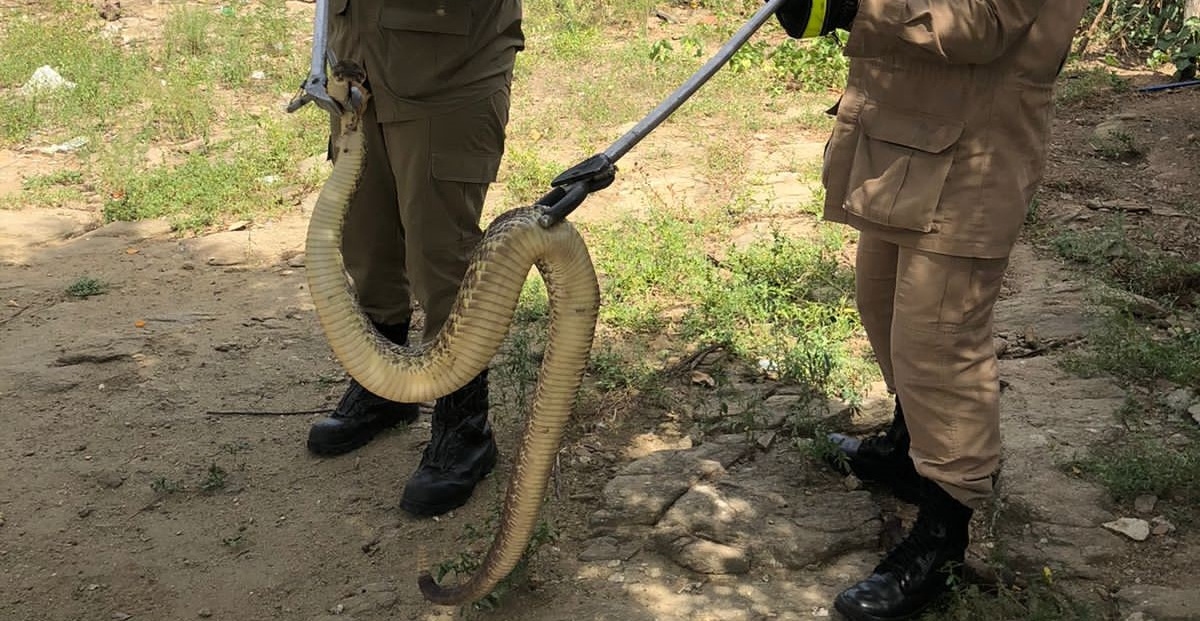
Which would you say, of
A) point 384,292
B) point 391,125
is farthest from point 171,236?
point 391,125

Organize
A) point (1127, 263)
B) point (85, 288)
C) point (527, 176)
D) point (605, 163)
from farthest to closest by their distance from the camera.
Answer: point (527, 176), point (85, 288), point (1127, 263), point (605, 163)

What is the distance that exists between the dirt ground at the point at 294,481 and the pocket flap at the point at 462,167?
38.0 inches

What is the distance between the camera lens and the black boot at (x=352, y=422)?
3.74m

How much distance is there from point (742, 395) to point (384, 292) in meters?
1.31

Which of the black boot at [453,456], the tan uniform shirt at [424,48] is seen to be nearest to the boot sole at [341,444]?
the black boot at [453,456]

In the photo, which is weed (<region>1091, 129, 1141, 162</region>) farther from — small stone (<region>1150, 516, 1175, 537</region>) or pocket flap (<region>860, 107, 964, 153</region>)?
pocket flap (<region>860, 107, 964, 153</region>)

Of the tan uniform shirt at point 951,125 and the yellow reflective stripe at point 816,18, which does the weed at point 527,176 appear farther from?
the yellow reflective stripe at point 816,18

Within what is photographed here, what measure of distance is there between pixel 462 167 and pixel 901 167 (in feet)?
4.17

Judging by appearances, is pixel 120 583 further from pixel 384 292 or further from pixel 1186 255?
pixel 1186 255

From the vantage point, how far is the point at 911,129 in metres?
2.51

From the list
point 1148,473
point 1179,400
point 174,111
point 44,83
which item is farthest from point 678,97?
point 44,83

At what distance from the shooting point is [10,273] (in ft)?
17.9

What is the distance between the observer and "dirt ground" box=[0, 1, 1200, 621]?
2992 millimetres

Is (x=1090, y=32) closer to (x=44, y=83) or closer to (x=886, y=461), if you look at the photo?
(x=886, y=461)
